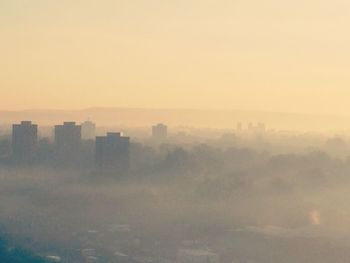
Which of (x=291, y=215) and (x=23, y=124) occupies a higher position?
(x=23, y=124)

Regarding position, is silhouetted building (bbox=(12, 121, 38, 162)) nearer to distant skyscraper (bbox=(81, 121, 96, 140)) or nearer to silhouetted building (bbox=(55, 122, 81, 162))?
silhouetted building (bbox=(55, 122, 81, 162))

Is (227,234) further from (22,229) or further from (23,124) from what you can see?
(23,124)

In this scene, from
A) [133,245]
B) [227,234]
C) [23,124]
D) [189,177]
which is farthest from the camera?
[23,124]

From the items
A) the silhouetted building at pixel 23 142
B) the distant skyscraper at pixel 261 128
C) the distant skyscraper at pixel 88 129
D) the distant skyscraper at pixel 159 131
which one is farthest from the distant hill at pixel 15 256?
the distant skyscraper at pixel 261 128

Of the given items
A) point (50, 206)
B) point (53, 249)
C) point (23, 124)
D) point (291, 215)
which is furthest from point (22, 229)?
point (23, 124)

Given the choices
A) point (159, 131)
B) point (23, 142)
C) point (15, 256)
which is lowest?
point (15, 256)

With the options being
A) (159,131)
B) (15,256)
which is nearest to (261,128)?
(159,131)

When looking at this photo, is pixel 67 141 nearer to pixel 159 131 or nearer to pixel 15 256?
pixel 15 256
